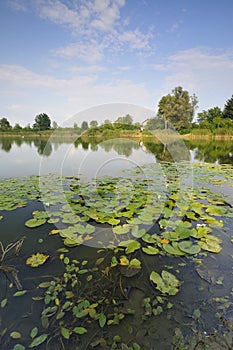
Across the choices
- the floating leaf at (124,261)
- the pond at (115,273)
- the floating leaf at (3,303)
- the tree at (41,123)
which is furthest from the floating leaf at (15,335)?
the tree at (41,123)

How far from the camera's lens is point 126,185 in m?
4.31

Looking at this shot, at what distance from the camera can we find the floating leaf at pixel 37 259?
5.72ft

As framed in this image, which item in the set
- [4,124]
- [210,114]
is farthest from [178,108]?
[4,124]

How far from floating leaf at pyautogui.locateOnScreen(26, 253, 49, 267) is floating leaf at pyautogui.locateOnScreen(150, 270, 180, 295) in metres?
1.01

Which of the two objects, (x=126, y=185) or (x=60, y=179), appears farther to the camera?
(x=60, y=179)

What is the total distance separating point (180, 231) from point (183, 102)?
34.9 metres

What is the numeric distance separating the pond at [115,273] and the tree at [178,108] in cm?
2966

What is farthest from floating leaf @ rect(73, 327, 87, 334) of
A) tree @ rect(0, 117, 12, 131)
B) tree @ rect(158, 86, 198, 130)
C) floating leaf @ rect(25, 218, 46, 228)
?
tree @ rect(0, 117, 12, 131)

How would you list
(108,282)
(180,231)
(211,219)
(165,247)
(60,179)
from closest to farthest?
1. (108,282)
2. (165,247)
3. (180,231)
4. (211,219)
5. (60,179)

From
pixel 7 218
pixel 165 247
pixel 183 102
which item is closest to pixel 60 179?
pixel 7 218

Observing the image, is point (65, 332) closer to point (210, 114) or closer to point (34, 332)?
point (34, 332)

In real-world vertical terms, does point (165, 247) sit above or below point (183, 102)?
below

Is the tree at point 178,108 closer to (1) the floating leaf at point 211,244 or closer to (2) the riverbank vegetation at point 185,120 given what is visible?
(2) the riverbank vegetation at point 185,120

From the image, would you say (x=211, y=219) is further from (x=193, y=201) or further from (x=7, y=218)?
(x=7, y=218)
